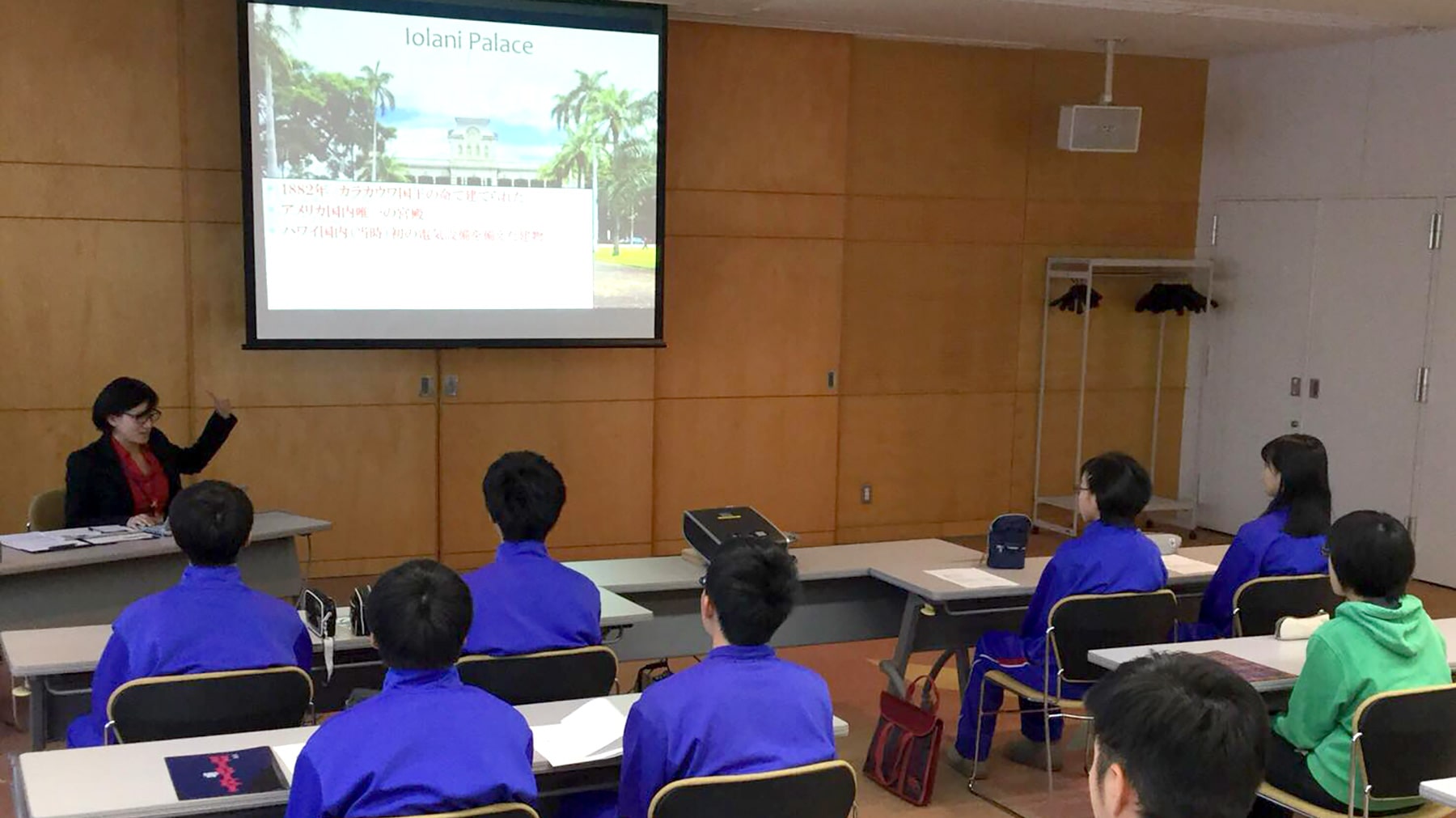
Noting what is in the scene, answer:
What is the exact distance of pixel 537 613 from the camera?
3.22 m

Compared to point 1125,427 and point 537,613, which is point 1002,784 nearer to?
point 537,613

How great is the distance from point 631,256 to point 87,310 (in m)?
2.56

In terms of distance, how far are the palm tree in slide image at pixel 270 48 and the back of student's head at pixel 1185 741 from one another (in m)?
5.18

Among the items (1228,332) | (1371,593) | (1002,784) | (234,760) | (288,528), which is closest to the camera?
(234,760)

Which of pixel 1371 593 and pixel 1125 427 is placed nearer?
pixel 1371 593

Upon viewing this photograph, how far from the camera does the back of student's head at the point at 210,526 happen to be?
2926 mm

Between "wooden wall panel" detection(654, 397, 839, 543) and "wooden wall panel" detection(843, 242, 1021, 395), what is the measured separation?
377 mm

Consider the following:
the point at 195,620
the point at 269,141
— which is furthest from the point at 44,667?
the point at 269,141

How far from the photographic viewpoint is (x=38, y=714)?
329 centimetres

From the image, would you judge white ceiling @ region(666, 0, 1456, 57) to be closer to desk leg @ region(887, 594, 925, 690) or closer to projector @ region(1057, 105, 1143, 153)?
projector @ region(1057, 105, 1143, 153)

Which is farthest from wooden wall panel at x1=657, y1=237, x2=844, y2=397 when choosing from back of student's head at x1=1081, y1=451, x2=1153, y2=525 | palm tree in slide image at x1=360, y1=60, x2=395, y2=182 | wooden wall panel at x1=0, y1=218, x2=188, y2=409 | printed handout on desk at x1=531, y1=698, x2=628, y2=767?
printed handout on desk at x1=531, y1=698, x2=628, y2=767

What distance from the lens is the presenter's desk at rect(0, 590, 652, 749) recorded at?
10.4ft

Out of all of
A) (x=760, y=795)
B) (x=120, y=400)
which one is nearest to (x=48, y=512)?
(x=120, y=400)

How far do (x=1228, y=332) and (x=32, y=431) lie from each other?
22.3ft
